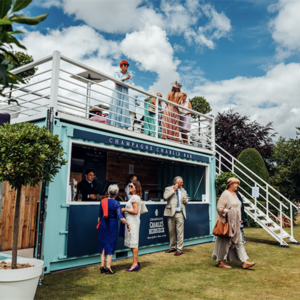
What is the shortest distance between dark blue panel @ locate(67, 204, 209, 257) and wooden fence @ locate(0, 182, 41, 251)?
158cm

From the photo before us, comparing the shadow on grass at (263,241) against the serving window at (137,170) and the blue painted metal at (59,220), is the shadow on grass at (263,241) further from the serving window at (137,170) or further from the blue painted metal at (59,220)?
the blue painted metal at (59,220)

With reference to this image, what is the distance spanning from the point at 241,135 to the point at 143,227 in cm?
2025

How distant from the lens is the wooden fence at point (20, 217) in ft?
23.1

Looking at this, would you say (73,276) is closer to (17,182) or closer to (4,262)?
(4,262)

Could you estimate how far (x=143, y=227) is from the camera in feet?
25.4

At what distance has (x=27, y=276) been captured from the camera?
3719 mm

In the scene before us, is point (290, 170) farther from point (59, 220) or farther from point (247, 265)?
point (59, 220)

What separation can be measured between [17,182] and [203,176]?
8.09 meters

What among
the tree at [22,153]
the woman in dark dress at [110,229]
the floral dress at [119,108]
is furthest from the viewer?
the floral dress at [119,108]

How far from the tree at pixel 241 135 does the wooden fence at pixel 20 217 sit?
66.3 feet

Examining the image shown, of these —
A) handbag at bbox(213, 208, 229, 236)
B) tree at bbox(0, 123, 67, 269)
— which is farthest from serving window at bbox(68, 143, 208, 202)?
tree at bbox(0, 123, 67, 269)

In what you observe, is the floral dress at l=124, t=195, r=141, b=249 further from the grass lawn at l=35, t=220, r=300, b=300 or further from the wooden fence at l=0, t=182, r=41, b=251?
the wooden fence at l=0, t=182, r=41, b=251

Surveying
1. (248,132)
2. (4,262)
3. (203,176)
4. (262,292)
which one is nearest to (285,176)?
(248,132)

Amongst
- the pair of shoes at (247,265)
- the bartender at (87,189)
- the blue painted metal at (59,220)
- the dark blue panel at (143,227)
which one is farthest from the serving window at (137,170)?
the pair of shoes at (247,265)
